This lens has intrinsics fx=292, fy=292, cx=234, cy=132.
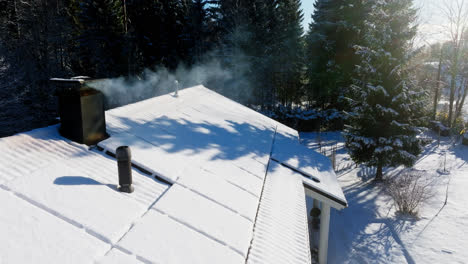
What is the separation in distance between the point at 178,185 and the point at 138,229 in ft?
3.52

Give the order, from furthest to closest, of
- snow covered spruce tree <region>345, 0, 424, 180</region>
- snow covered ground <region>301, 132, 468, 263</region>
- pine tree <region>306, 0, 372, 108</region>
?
pine tree <region>306, 0, 372, 108</region>
snow covered spruce tree <region>345, 0, 424, 180</region>
snow covered ground <region>301, 132, 468, 263</region>

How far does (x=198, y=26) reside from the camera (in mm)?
28094

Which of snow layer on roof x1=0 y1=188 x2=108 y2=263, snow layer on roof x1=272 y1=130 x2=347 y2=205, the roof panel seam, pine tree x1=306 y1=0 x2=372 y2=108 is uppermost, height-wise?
pine tree x1=306 y1=0 x2=372 y2=108

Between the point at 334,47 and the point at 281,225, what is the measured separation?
21.5 meters

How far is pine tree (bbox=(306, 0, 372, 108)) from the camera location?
20.8 m

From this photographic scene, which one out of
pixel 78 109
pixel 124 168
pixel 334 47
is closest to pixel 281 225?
pixel 124 168

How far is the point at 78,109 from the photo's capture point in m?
3.81

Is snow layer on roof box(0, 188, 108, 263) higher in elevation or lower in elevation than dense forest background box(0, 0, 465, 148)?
lower

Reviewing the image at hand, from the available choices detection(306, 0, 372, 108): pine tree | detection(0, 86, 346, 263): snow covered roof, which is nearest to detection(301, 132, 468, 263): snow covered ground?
detection(0, 86, 346, 263): snow covered roof

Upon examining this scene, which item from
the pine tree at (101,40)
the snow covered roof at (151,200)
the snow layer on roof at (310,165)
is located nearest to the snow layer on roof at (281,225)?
the snow covered roof at (151,200)

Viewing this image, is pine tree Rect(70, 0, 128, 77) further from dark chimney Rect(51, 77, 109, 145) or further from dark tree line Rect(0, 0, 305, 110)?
dark chimney Rect(51, 77, 109, 145)

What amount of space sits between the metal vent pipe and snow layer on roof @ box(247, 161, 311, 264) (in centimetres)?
153

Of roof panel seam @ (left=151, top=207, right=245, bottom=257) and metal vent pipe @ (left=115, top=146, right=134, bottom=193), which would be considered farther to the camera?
metal vent pipe @ (left=115, top=146, right=134, bottom=193)

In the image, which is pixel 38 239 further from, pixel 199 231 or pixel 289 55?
pixel 289 55
